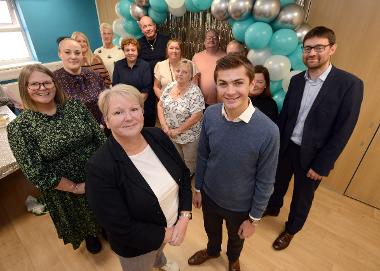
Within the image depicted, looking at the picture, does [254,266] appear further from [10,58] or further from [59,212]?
[10,58]

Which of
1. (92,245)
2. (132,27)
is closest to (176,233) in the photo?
(92,245)

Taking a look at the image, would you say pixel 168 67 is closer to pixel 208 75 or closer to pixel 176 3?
pixel 208 75

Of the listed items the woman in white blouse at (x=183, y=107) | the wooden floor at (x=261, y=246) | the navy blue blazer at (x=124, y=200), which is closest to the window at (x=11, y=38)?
the wooden floor at (x=261, y=246)

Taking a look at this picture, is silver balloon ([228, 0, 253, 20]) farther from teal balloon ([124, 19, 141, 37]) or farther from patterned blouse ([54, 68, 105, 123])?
teal balloon ([124, 19, 141, 37])

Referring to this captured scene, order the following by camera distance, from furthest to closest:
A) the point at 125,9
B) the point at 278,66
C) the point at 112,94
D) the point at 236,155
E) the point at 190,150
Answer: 1. the point at 125,9
2. the point at 190,150
3. the point at 278,66
4. the point at 236,155
5. the point at 112,94

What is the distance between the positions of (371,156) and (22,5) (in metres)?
5.22

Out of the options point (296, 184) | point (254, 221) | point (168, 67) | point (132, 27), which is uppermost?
point (132, 27)

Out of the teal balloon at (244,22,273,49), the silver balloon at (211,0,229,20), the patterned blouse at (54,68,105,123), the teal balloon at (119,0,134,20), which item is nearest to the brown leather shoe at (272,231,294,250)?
the teal balloon at (244,22,273,49)

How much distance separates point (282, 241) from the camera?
202 centimetres

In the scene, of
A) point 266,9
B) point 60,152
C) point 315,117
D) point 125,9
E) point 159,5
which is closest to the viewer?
point 60,152

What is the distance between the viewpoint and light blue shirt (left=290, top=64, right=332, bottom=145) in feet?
5.14

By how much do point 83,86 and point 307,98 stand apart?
72.0 inches

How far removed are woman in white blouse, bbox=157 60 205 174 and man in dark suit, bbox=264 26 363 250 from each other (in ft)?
2.57

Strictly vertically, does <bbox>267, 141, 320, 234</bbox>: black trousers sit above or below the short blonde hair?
below
